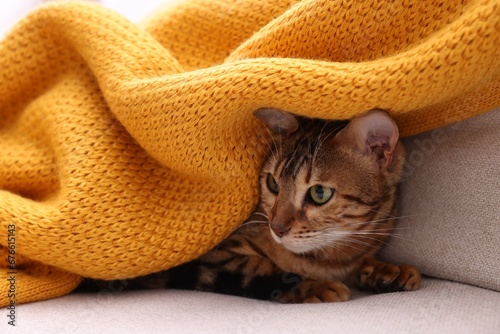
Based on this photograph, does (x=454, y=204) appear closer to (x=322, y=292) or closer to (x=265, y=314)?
(x=322, y=292)

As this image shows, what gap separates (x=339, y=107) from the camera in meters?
0.90

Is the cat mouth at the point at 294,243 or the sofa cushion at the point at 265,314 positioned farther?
the cat mouth at the point at 294,243

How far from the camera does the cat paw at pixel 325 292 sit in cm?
104

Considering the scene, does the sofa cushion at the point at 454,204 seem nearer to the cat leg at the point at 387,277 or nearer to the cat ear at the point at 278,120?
the cat leg at the point at 387,277

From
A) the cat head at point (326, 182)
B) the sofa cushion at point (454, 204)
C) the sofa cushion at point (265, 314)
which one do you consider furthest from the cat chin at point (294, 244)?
the sofa cushion at point (454, 204)

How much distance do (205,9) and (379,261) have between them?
718 mm

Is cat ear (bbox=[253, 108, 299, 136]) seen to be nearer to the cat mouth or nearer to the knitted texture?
the knitted texture

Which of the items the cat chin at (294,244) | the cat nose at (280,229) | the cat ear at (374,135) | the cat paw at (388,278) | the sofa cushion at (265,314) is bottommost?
the sofa cushion at (265,314)

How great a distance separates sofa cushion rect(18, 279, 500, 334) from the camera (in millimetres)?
871

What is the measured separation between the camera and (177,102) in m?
0.97

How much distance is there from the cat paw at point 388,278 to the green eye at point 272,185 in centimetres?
26

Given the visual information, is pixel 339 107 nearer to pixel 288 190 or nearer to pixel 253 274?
pixel 288 190

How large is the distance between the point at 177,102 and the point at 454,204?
0.62m

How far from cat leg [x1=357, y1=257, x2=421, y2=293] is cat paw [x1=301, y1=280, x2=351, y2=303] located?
0.08 m
